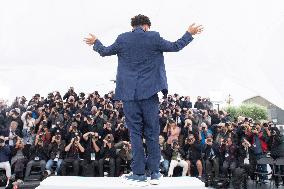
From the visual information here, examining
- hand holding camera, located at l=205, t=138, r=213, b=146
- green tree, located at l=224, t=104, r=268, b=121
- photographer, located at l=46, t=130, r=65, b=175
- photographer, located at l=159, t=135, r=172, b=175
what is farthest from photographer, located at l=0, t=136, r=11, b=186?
green tree, located at l=224, t=104, r=268, b=121

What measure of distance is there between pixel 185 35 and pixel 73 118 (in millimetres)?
8323

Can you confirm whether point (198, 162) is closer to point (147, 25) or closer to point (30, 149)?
point (30, 149)

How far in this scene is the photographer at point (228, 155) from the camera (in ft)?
34.9

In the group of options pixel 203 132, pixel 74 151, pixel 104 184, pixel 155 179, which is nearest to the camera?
pixel 104 184

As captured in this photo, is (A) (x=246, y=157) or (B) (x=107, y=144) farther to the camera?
(A) (x=246, y=157)

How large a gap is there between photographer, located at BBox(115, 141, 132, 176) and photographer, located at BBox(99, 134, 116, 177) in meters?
0.15

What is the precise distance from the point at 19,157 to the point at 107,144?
7.73 feet

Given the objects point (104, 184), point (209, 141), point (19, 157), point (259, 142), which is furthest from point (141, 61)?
point (259, 142)

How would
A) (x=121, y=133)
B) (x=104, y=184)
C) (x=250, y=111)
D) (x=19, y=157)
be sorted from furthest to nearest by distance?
(x=250, y=111)
(x=121, y=133)
(x=19, y=157)
(x=104, y=184)

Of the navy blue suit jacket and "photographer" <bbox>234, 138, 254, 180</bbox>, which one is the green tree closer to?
"photographer" <bbox>234, 138, 254, 180</bbox>

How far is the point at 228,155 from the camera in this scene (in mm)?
10805

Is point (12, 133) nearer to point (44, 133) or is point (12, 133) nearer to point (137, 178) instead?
point (44, 133)

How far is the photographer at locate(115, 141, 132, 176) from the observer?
10438mm

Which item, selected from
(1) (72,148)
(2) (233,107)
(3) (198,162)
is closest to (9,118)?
(1) (72,148)
